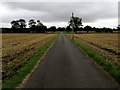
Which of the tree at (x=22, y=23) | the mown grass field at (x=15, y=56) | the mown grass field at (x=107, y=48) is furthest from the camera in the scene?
the tree at (x=22, y=23)

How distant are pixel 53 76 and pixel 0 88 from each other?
2297mm

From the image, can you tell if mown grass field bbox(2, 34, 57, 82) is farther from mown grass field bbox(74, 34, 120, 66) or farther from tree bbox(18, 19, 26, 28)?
tree bbox(18, 19, 26, 28)

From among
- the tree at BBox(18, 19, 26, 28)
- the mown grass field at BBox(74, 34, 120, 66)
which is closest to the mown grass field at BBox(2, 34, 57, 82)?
the mown grass field at BBox(74, 34, 120, 66)

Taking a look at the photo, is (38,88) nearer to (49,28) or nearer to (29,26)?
(29,26)

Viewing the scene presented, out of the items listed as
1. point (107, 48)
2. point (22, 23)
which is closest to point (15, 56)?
point (107, 48)

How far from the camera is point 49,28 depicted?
173 meters

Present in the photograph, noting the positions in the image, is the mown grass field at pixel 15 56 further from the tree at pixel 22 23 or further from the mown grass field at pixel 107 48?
the tree at pixel 22 23

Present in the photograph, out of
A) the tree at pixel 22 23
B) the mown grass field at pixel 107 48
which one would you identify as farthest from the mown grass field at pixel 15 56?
the tree at pixel 22 23

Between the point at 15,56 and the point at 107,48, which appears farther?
the point at 107,48

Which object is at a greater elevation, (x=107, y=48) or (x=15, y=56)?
(x=107, y=48)

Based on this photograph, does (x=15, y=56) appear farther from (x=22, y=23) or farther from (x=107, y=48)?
(x=22, y=23)

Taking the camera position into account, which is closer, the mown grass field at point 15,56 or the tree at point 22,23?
the mown grass field at point 15,56

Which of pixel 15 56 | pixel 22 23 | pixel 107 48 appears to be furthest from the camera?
Answer: pixel 22 23

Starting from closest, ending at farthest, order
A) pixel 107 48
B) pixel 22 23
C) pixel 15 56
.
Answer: pixel 15 56 < pixel 107 48 < pixel 22 23
